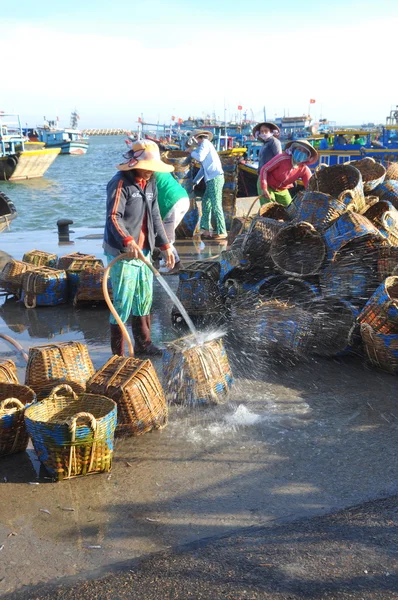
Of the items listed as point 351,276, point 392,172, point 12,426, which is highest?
point 392,172

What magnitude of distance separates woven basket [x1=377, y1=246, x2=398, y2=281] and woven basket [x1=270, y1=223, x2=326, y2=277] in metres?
0.50

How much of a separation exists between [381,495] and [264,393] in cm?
148

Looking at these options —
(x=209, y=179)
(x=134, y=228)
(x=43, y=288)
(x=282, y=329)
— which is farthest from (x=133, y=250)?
(x=209, y=179)

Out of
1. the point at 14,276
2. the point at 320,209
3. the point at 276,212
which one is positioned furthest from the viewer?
the point at 14,276

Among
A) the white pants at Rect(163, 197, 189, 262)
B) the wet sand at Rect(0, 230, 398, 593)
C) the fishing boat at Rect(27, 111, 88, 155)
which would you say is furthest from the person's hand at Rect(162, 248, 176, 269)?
the fishing boat at Rect(27, 111, 88, 155)

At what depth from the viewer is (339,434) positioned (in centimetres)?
393

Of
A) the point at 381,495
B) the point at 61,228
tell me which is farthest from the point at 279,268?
the point at 61,228

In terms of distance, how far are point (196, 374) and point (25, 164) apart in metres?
35.1

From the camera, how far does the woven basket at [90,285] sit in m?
6.86

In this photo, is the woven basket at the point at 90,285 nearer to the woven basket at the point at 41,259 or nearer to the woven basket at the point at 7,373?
the woven basket at the point at 41,259

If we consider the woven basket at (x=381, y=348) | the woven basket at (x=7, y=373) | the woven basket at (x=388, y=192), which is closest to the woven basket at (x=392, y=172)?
the woven basket at (x=388, y=192)

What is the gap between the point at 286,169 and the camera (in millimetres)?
7496

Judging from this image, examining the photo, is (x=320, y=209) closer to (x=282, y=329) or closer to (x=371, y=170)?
(x=282, y=329)

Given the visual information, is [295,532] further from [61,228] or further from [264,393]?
[61,228]
